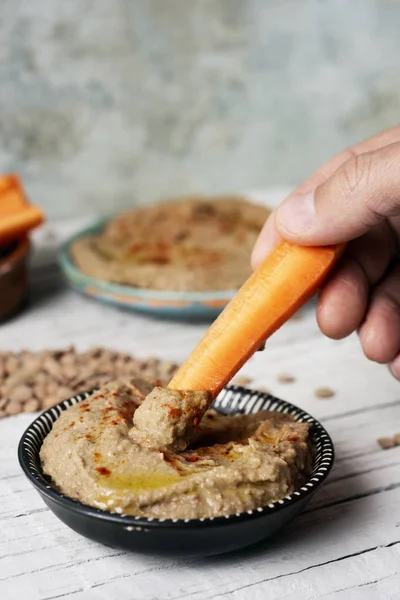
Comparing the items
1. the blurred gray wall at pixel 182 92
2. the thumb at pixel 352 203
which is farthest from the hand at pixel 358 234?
the blurred gray wall at pixel 182 92

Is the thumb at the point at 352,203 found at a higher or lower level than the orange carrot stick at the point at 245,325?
higher

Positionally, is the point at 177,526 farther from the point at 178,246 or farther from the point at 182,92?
the point at 182,92

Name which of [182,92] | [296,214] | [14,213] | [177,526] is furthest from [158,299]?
[182,92]

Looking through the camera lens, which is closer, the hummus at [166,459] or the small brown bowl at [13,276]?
the hummus at [166,459]

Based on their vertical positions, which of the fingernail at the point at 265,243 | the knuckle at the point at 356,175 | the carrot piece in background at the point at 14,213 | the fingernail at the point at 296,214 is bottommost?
the carrot piece in background at the point at 14,213

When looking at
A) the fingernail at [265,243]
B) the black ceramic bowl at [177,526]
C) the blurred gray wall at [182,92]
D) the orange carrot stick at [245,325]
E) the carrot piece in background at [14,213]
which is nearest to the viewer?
the black ceramic bowl at [177,526]

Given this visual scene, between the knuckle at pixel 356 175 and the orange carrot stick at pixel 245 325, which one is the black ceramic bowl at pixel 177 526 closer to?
the orange carrot stick at pixel 245 325
